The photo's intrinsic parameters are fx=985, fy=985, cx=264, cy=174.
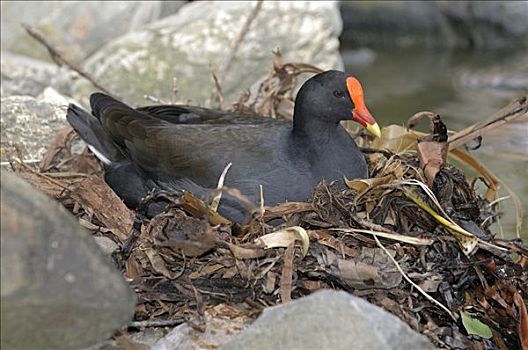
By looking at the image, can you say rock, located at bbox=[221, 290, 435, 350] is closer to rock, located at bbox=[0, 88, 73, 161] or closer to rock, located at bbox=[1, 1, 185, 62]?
rock, located at bbox=[0, 88, 73, 161]

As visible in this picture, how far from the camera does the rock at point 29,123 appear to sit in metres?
4.84

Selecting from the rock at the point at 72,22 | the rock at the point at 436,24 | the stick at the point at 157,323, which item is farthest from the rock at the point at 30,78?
the rock at the point at 436,24

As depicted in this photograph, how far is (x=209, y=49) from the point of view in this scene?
6254 mm

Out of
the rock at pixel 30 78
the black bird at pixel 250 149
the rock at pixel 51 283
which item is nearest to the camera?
the rock at pixel 51 283

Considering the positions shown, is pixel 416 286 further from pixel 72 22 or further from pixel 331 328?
pixel 72 22

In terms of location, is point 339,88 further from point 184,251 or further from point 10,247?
point 10,247

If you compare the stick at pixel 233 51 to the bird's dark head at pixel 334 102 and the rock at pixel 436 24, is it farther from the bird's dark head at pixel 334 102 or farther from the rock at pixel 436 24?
the rock at pixel 436 24

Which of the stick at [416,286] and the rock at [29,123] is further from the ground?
the stick at [416,286]

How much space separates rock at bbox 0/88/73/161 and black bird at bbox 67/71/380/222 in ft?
2.55

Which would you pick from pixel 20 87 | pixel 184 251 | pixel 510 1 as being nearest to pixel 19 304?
pixel 184 251

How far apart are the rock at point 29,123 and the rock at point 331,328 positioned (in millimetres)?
2464

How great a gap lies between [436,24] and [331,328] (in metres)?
8.00

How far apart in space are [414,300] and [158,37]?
11.4 feet

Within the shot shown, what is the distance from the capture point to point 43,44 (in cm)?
611
